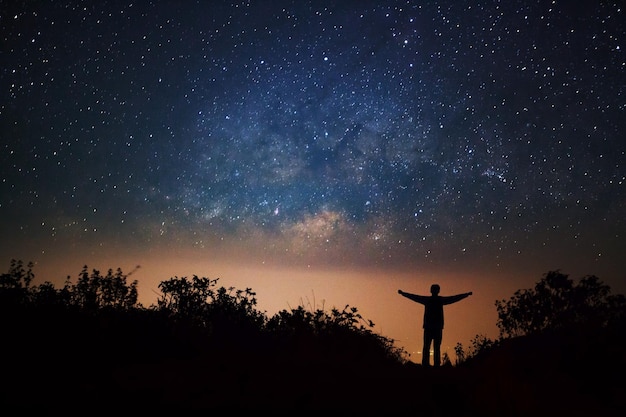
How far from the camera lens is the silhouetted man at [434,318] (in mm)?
9883

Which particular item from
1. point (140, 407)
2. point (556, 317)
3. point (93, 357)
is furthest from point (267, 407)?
point (556, 317)

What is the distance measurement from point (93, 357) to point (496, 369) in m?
6.93

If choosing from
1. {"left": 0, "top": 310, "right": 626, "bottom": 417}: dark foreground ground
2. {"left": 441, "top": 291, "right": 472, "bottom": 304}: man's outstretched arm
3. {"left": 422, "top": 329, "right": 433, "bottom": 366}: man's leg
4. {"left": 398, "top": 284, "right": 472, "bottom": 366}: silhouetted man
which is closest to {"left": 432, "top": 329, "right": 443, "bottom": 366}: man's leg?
{"left": 398, "top": 284, "right": 472, "bottom": 366}: silhouetted man

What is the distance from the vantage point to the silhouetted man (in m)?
9.88

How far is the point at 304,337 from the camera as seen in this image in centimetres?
1009

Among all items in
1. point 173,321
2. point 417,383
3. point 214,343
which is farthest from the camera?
point 173,321

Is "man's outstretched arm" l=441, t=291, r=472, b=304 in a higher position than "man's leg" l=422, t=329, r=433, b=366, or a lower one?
higher

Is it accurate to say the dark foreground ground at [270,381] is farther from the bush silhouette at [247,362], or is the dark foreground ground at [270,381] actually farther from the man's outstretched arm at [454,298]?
the man's outstretched arm at [454,298]

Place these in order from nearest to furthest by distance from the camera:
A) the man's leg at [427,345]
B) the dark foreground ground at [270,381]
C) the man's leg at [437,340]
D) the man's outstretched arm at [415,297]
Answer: the dark foreground ground at [270,381] → the man's leg at [437,340] → the man's leg at [427,345] → the man's outstretched arm at [415,297]

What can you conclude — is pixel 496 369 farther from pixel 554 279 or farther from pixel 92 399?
pixel 554 279

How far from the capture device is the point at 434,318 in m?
9.95

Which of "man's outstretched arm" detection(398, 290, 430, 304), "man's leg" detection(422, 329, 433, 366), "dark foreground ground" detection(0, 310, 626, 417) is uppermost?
"man's outstretched arm" detection(398, 290, 430, 304)

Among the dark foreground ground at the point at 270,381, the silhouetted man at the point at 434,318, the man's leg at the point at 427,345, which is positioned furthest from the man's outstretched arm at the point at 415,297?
the dark foreground ground at the point at 270,381

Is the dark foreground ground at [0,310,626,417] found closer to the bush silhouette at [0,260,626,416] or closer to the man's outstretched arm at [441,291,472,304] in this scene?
the bush silhouette at [0,260,626,416]
